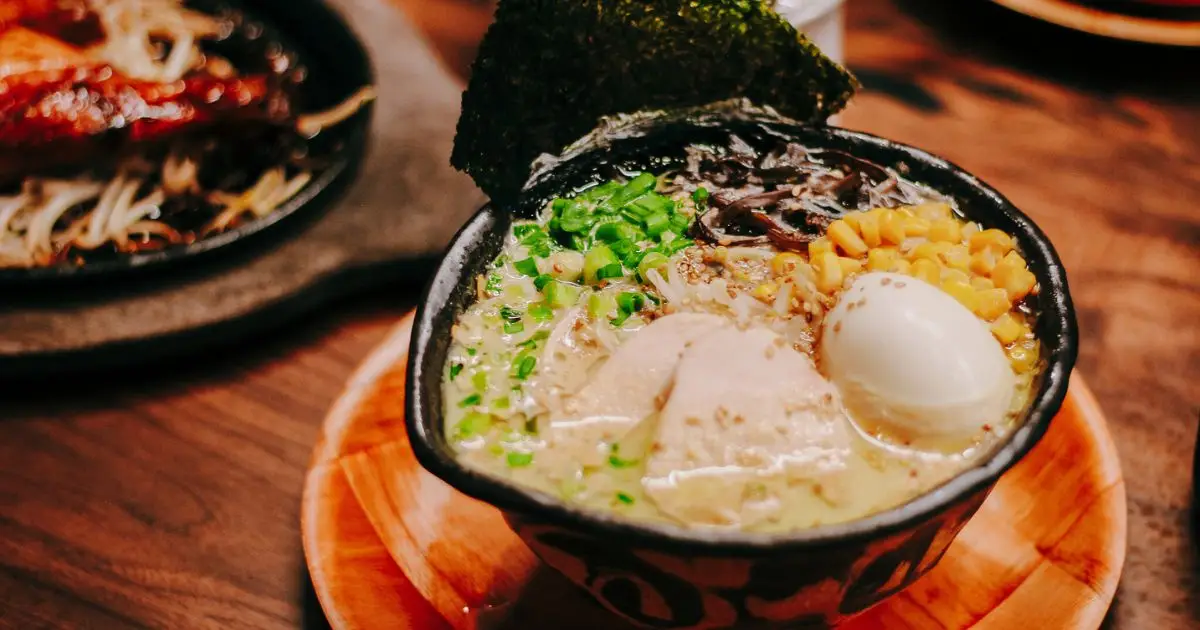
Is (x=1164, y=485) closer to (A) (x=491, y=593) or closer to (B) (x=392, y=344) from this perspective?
(A) (x=491, y=593)

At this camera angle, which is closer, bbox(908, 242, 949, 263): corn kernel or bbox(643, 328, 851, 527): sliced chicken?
bbox(643, 328, 851, 527): sliced chicken

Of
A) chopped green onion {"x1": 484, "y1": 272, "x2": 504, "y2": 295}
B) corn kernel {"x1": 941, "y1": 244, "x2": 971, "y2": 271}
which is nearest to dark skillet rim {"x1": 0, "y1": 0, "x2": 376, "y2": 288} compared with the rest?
chopped green onion {"x1": 484, "y1": 272, "x2": 504, "y2": 295}

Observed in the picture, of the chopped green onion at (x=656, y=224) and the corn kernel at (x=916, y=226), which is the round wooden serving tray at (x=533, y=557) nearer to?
the corn kernel at (x=916, y=226)

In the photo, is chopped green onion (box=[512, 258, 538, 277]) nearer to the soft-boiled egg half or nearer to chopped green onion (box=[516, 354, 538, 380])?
chopped green onion (box=[516, 354, 538, 380])

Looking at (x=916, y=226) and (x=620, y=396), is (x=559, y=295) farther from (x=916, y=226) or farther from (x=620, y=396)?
(x=916, y=226)

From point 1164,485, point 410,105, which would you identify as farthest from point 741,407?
point 410,105
